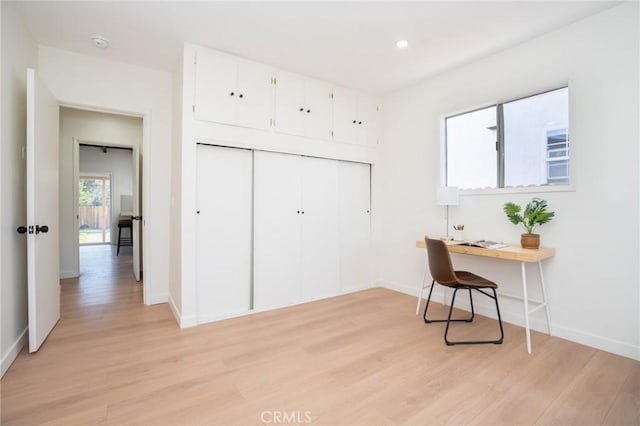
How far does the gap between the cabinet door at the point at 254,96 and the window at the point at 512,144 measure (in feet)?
7.01

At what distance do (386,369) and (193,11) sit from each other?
3.08 m

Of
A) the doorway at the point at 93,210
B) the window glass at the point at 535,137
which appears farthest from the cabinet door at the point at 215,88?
the doorway at the point at 93,210

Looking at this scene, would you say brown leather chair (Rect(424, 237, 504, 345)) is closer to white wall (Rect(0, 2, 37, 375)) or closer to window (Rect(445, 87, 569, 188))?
window (Rect(445, 87, 569, 188))

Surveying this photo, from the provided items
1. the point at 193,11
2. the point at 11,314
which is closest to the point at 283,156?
the point at 193,11

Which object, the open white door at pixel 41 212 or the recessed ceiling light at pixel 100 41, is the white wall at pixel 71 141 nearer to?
the open white door at pixel 41 212

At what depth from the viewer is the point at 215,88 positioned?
9.55 feet

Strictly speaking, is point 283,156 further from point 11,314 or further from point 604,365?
point 604,365

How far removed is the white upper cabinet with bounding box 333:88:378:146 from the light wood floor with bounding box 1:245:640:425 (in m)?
2.30

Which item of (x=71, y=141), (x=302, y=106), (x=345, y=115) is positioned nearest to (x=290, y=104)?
(x=302, y=106)

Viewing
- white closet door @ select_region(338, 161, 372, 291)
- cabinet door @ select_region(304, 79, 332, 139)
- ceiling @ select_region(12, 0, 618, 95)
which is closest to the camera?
ceiling @ select_region(12, 0, 618, 95)

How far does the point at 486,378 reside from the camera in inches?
77.6

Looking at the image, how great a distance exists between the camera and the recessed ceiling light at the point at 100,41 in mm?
2713

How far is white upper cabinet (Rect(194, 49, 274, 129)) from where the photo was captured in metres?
2.86

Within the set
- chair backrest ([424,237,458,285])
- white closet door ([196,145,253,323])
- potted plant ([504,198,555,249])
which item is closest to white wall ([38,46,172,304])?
white closet door ([196,145,253,323])
